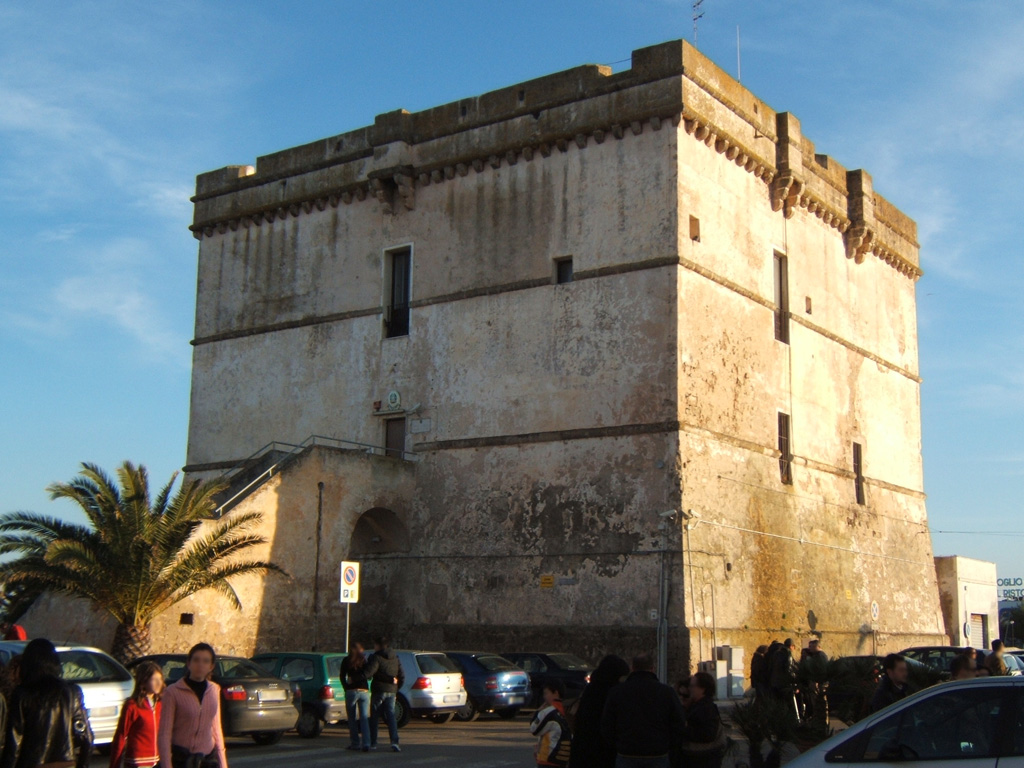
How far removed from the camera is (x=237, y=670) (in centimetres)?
1744

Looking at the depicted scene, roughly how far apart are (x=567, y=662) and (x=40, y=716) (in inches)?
687

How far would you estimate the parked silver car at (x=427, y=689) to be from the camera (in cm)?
2017

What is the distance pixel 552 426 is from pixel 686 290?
441 cm

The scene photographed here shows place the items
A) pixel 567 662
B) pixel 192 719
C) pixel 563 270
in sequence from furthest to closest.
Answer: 1. pixel 563 270
2. pixel 567 662
3. pixel 192 719

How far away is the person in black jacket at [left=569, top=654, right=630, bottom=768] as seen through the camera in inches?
356

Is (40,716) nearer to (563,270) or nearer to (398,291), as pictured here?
(563,270)

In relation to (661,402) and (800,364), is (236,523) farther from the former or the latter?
(800,364)

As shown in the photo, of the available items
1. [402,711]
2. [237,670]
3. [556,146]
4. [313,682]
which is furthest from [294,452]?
[237,670]

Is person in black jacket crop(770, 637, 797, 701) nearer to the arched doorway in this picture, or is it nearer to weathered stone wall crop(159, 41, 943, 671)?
weathered stone wall crop(159, 41, 943, 671)

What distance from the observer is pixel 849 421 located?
3353 cm

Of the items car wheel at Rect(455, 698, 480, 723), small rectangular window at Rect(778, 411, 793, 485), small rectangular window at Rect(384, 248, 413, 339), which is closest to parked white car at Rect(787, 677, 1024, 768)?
car wheel at Rect(455, 698, 480, 723)

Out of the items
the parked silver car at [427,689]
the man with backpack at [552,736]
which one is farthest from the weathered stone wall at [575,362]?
the man with backpack at [552,736]

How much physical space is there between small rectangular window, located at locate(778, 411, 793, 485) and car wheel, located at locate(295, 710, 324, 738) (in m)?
15.1

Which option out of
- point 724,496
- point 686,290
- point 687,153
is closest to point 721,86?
point 687,153
